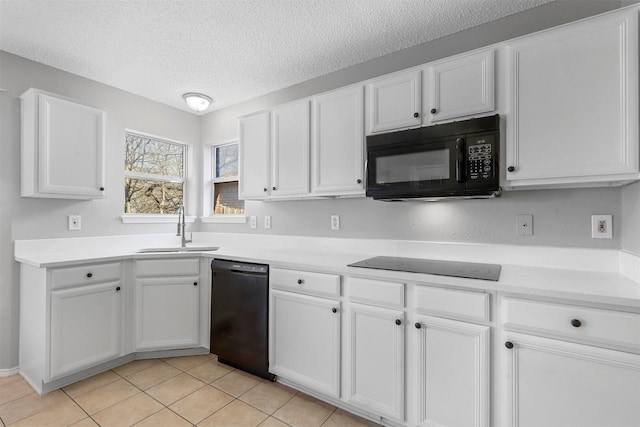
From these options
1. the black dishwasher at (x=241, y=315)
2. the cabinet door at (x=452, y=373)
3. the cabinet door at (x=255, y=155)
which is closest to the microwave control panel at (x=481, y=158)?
the cabinet door at (x=452, y=373)

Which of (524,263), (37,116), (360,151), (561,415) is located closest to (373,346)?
(561,415)

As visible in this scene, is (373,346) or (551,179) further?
(373,346)

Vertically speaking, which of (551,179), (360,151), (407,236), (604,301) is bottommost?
(604,301)

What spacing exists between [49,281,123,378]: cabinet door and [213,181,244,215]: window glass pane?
1.37m

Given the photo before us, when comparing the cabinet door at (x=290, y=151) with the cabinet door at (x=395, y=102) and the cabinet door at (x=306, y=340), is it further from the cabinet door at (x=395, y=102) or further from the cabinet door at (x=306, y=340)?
the cabinet door at (x=306, y=340)

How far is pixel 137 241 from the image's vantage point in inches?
121

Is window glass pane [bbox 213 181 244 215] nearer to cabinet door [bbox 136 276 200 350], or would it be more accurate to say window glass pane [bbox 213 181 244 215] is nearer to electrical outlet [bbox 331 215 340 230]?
cabinet door [bbox 136 276 200 350]

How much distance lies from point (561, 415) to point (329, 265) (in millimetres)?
1247

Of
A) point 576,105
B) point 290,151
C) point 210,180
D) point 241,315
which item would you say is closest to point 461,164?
point 576,105

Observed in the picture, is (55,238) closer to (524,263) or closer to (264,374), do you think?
(264,374)

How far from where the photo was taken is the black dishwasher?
7.24ft

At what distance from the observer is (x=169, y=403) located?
1.97 m

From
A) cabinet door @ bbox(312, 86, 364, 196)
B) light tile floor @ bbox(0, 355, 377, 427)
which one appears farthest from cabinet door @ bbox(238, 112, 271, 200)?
light tile floor @ bbox(0, 355, 377, 427)

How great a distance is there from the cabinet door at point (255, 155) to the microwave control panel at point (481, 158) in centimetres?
156
